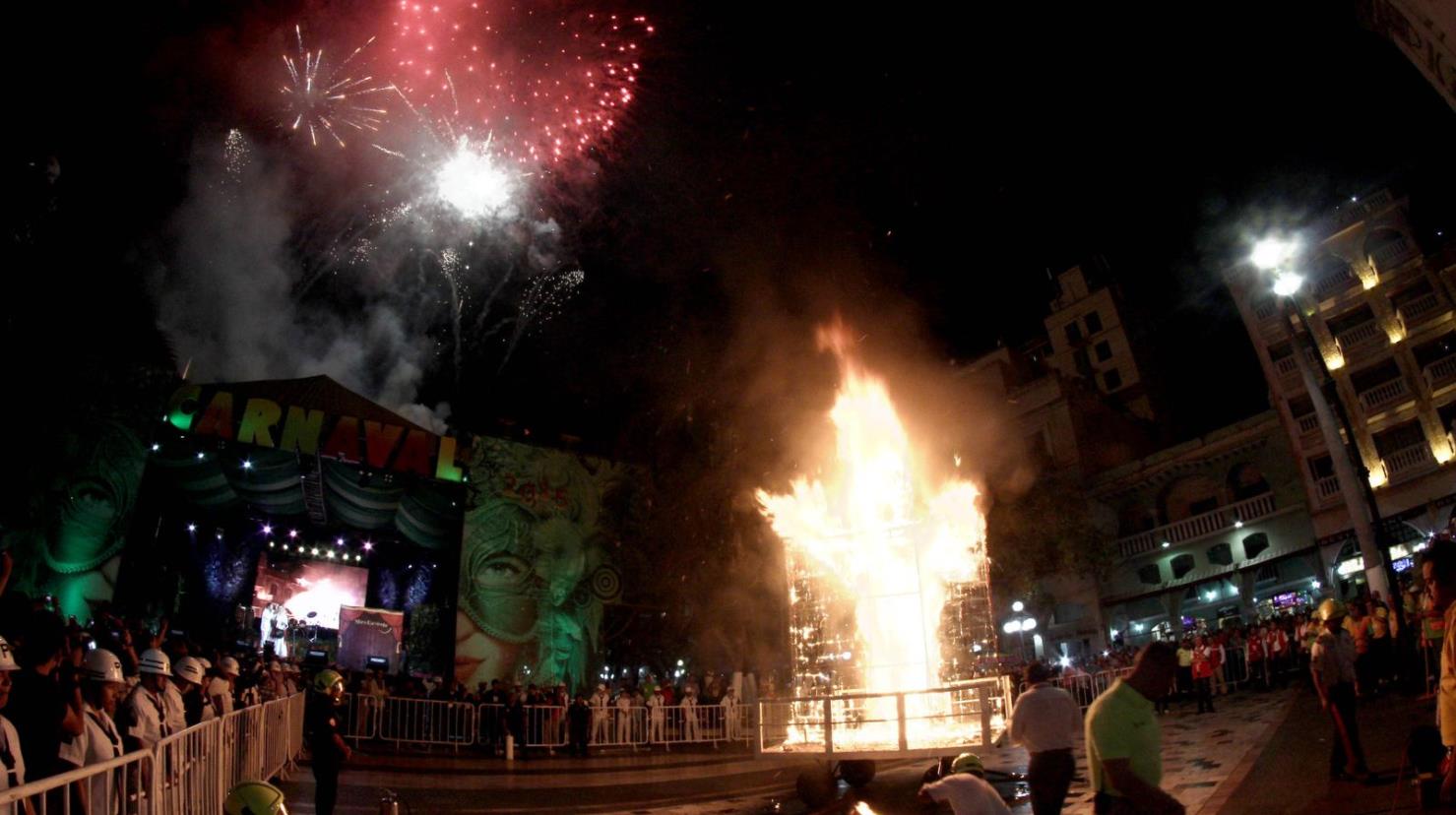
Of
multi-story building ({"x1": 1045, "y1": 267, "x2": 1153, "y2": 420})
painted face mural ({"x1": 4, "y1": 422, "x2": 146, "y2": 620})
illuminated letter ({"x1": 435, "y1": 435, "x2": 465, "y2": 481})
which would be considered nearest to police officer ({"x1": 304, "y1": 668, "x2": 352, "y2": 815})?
painted face mural ({"x1": 4, "y1": 422, "x2": 146, "y2": 620})

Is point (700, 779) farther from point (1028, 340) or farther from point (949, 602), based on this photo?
point (1028, 340)

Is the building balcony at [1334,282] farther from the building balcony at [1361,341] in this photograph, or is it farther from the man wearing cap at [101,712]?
the man wearing cap at [101,712]

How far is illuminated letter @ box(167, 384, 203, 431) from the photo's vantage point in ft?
63.2

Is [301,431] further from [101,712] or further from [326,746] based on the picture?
[101,712]

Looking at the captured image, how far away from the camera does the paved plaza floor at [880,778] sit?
7.24m

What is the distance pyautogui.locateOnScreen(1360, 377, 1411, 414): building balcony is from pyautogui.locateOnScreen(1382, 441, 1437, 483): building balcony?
159 centimetres

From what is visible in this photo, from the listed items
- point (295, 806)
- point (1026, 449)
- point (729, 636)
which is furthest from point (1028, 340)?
point (295, 806)

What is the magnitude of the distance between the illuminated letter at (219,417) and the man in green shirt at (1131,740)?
20836 millimetres

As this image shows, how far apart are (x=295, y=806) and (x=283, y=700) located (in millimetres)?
2116

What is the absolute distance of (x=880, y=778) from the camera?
35.7 feet

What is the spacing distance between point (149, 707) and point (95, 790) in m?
1.95

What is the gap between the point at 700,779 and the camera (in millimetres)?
12930

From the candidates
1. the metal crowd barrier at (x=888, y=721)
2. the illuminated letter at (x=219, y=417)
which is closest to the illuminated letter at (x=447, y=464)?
the illuminated letter at (x=219, y=417)

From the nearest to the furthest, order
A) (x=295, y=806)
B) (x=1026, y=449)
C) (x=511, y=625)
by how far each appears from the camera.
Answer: (x=295, y=806), (x=511, y=625), (x=1026, y=449)
